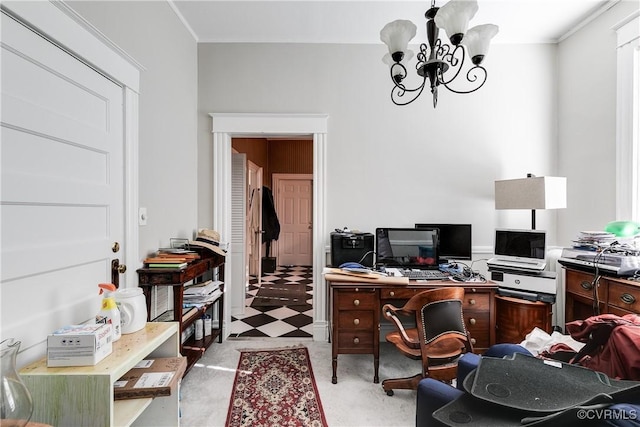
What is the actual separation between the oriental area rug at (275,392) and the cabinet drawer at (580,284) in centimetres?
208

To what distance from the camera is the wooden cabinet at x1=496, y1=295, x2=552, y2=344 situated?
93.7 inches

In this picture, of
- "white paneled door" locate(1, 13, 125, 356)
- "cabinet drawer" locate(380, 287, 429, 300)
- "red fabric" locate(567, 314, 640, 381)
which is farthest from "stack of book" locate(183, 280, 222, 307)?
"red fabric" locate(567, 314, 640, 381)

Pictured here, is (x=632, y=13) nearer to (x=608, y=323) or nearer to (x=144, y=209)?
(x=608, y=323)

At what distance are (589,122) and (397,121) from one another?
5.45ft

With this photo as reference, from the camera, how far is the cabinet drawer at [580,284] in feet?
7.02

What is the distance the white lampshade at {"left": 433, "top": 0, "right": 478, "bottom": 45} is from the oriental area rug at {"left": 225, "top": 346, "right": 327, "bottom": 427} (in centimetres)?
228

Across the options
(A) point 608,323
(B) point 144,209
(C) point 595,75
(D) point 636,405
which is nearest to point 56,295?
(B) point 144,209

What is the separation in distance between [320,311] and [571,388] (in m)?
2.26

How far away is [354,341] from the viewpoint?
2268 mm

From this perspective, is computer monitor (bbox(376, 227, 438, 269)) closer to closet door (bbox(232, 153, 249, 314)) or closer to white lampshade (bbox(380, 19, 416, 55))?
white lampshade (bbox(380, 19, 416, 55))

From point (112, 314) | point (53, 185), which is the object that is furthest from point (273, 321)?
point (53, 185)

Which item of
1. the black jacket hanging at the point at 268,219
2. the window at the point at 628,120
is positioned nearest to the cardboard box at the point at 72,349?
the window at the point at 628,120

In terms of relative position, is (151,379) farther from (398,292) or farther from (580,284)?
(580,284)

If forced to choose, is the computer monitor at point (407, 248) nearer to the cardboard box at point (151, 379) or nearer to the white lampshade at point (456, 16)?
the white lampshade at point (456, 16)
